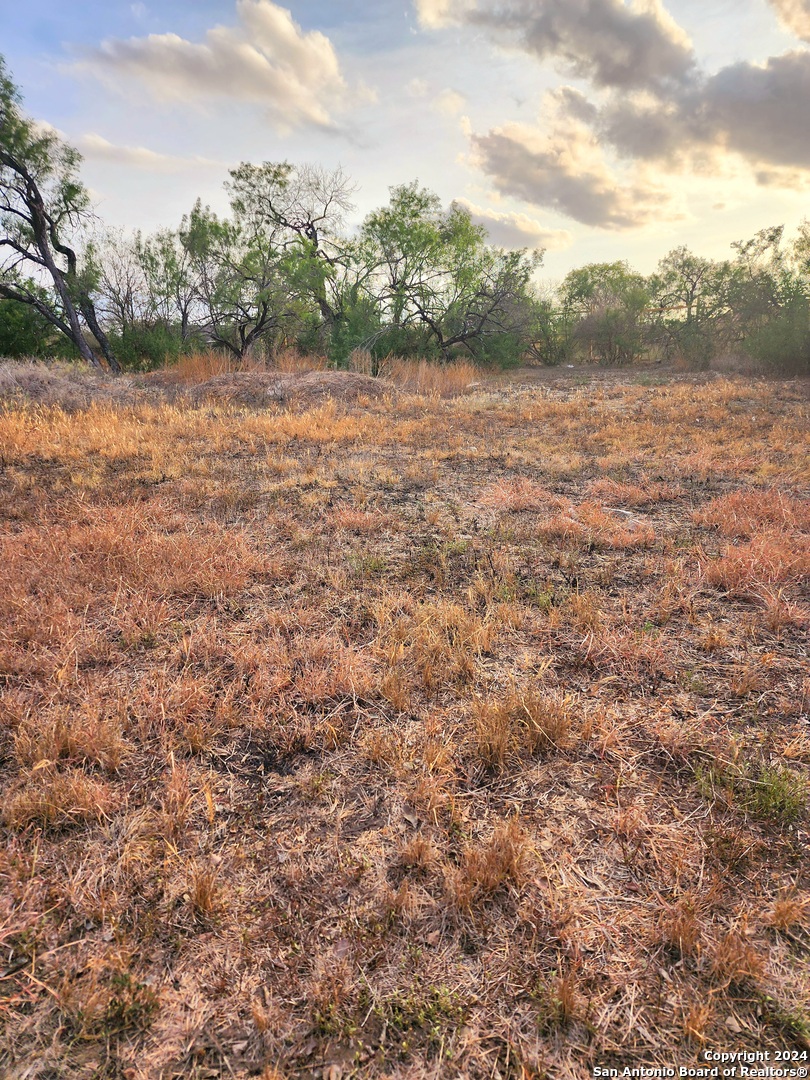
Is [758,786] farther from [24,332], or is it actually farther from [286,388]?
[24,332]

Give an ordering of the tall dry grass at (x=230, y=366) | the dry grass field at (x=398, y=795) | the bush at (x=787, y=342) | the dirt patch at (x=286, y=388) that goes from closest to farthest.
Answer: the dry grass field at (x=398, y=795)
the dirt patch at (x=286, y=388)
the tall dry grass at (x=230, y=366)
the bush at (x=787, y=342)

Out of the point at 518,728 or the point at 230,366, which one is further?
the point at 230,366

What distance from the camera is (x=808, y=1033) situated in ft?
4.52

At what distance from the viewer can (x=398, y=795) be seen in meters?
2.13

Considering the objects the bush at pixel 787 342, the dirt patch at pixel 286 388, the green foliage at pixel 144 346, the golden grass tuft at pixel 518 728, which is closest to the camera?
the golden grass tuft at pixel 518 728

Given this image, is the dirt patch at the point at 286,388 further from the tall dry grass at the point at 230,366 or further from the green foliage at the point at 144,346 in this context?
the green foliage at the point at 144,346

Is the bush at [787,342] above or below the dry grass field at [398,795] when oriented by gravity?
above

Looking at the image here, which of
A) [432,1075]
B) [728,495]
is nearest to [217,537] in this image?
[432,1075]

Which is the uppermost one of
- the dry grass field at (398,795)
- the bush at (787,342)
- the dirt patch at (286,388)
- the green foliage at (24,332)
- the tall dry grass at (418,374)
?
the green foliage at (24,332)

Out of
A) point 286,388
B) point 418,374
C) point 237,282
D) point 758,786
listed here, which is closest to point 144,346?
point 237,282

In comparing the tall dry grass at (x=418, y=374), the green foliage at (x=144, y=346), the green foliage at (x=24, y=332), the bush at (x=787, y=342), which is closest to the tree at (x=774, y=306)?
the bush at (x=787, y=342)

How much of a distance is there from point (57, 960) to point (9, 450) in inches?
298

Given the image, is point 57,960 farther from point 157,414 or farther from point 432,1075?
point 157,414

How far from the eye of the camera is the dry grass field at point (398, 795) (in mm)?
1408
